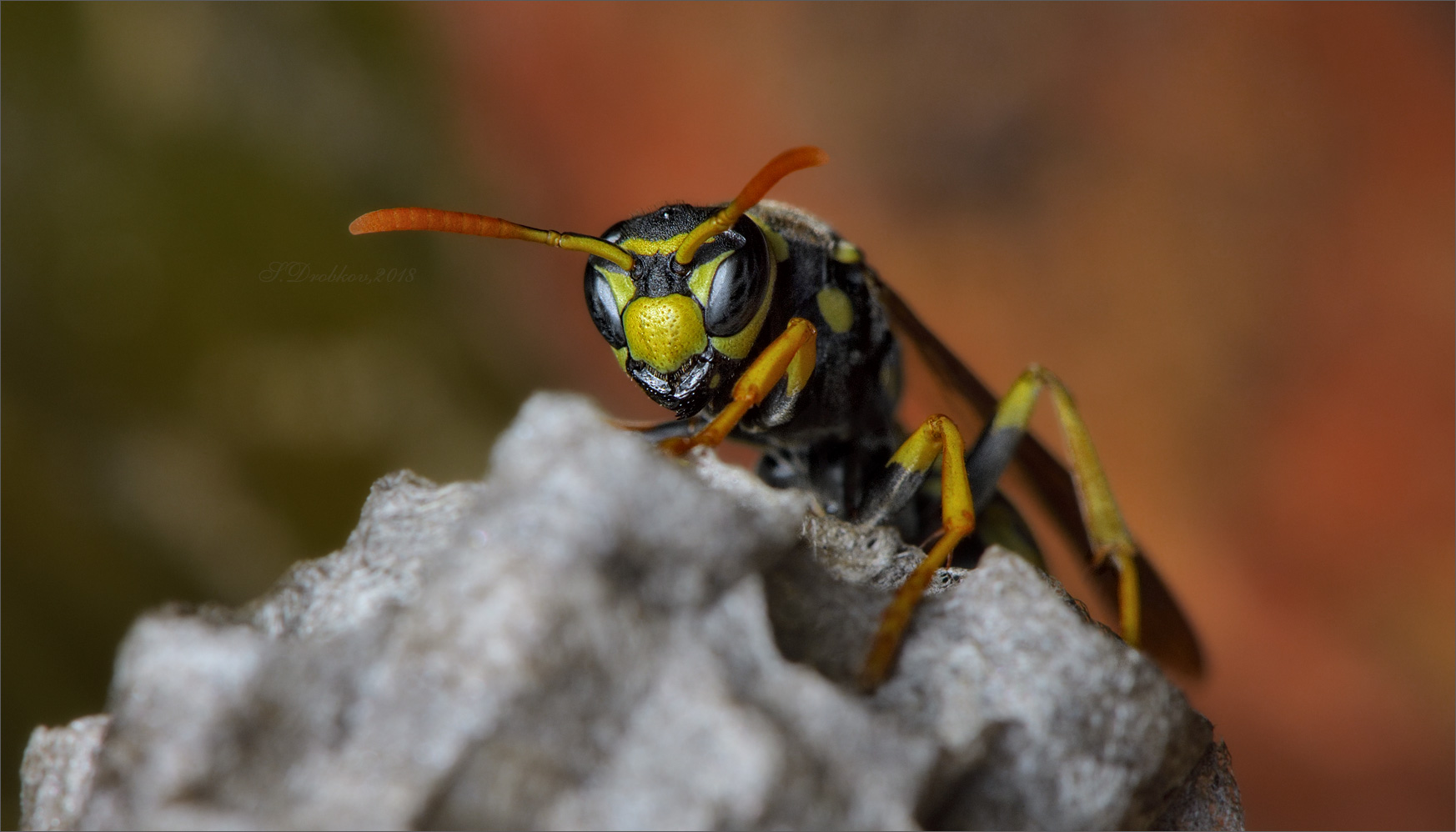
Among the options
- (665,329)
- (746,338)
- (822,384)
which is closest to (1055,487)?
(822,384)

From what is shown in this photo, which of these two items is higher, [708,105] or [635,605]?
[708,105]

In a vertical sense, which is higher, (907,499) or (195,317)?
(195,317)

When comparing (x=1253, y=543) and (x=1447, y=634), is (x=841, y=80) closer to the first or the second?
(x=1253, y=543)

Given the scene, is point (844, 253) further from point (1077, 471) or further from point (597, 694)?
point (597, 694)

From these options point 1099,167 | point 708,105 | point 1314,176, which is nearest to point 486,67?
point 708,105

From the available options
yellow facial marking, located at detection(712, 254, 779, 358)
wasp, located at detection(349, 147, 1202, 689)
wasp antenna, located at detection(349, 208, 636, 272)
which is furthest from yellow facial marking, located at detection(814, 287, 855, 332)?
wasp antenna, located at detection(349, 208, 636, 272)

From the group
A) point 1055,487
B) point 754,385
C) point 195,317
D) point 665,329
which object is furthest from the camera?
point 195,317
